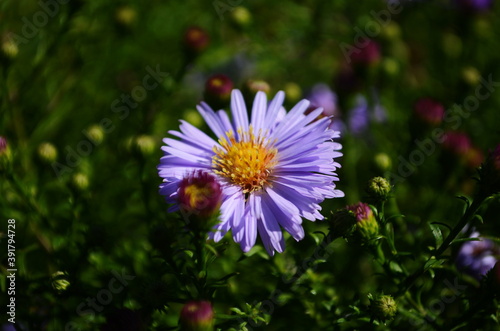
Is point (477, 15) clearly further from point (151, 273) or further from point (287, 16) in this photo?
point (151, 273)

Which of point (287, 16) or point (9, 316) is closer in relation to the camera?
point (9, 316)

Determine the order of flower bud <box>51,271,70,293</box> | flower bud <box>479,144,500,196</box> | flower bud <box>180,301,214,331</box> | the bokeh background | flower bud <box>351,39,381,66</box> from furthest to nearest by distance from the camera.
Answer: flower bud <box>351,39,381,66</box> < the bokeh background < flower bud <box>51,271,70,293</box> < flower bud <box>479,144,500,196</box> < flower bud <box>180,301,214,331</box>

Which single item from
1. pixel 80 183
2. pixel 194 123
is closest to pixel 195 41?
pixel 194 123

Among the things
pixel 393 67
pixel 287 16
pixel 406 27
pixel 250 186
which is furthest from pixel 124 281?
pixel 406 27

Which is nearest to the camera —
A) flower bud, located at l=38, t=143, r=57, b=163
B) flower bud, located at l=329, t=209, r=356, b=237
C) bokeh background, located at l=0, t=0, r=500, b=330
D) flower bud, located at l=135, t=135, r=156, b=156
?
flower bud, located at l=329, t=209, r=356, b=237

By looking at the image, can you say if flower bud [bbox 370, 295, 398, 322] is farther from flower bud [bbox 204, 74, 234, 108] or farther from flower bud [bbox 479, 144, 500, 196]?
flower bud [bbox 204, 74, 234, 108]

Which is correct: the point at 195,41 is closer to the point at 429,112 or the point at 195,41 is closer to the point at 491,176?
the point at 429,112

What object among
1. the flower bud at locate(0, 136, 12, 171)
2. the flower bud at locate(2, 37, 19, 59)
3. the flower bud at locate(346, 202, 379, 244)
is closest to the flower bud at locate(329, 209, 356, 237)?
the flower bud at locate(346, 202, 379, 244)
